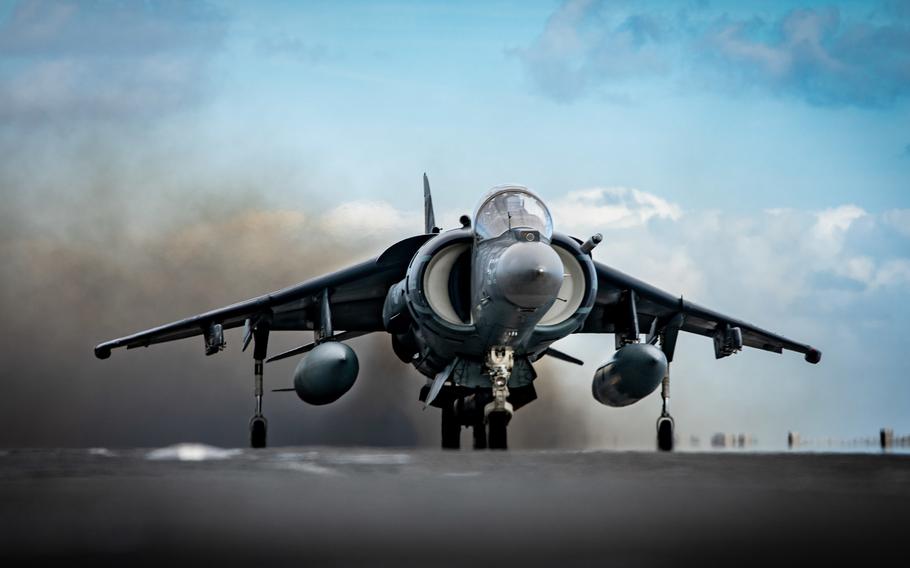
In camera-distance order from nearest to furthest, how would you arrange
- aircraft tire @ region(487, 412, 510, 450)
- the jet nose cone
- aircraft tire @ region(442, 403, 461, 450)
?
the jet nose cone → aircraft tire @ region(487, 412, 510, 450) → aircraft tire @ region(442, 403, 461, 450)

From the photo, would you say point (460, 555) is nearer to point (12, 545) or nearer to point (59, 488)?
point (12, 545)

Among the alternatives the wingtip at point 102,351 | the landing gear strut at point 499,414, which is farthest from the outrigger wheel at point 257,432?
the landing gear strut at point 499,414

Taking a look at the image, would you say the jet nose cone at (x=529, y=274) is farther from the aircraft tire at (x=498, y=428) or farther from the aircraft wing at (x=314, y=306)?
the aircraft wing at (x=314, y=306)

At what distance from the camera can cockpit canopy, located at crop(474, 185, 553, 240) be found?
13602mm

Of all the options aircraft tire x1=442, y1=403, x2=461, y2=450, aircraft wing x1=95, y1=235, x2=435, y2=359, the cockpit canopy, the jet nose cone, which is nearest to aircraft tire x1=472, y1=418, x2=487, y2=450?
aircraft tire x1=442, y1=403, x2=461, y2=450

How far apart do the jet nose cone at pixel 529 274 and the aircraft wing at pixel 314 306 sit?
14.5 feet

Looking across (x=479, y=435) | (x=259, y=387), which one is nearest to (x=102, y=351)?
(x=259, y=387)

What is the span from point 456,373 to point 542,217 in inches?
112

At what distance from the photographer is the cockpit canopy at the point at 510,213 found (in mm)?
13602

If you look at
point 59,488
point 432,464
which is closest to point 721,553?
point 59,488

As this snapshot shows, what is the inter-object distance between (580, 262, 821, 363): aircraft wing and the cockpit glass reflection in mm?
4018

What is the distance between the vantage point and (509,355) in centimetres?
1414

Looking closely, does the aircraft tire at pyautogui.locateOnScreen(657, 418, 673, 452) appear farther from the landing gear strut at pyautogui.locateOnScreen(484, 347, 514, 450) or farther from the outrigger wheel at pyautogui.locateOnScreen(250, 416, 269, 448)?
the outrigger wheel at pyautogui.locateOnScreen(250, 416, 269, 448)

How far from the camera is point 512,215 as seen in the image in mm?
13656
